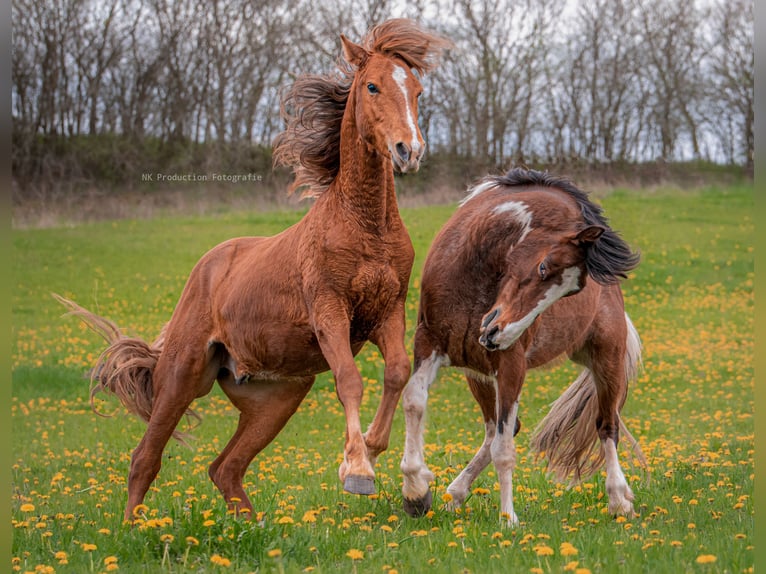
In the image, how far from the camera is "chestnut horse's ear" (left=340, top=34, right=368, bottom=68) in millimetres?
5719

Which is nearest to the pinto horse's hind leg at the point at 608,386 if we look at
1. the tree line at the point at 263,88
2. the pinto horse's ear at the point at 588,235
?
the pinto horse's ear at the point at 588,235

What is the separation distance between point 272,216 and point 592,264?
19.6m

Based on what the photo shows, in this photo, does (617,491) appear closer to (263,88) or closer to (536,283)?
(536,283)

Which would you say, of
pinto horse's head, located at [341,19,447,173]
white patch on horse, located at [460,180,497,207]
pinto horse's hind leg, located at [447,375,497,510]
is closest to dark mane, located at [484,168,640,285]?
white patch on horse, located at [460,180,497,207]

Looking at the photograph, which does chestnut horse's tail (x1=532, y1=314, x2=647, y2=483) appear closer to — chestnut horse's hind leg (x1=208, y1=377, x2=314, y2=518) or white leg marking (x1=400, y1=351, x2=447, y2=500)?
white leg marking (x1=400, y1=351, x2=447, y2=500)

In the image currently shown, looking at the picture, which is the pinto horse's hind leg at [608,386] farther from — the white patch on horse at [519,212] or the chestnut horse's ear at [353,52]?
the chestnut horse's ear at [353,52]

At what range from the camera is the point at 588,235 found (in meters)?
5.71

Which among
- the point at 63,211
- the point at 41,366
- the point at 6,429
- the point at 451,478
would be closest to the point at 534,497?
the point at 451,478

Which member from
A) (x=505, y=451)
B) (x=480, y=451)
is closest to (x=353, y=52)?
(x=505, y=451)

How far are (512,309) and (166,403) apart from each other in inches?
108

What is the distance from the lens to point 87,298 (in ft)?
67.3

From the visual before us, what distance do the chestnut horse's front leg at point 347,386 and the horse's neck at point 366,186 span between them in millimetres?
626

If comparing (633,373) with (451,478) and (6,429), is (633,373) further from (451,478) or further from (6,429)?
(6,429)

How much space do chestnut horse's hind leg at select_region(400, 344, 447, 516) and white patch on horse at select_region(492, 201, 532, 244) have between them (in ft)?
3.40
